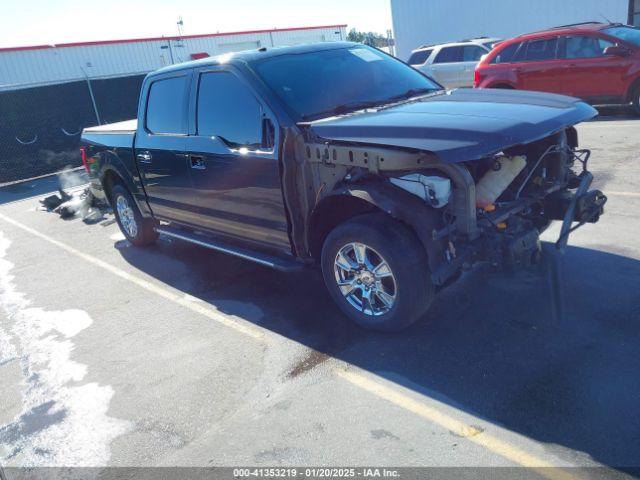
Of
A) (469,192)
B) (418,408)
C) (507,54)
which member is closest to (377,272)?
(469,192)

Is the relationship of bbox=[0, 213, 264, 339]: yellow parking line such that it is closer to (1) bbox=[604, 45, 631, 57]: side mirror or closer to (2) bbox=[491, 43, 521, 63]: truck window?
(2) bbox=[491, 43, 521, 63]: truck window

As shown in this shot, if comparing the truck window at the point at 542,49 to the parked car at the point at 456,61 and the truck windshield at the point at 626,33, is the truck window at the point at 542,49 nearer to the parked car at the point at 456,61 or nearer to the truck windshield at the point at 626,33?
the truck windshield at the point at 626,33

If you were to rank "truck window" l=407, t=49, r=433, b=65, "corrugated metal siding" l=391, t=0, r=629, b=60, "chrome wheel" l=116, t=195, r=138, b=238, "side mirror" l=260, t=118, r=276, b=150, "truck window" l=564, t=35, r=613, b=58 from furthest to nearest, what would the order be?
"corrugated metal siding" l=391, t=0, r=629, b=60 < "truck window" l=407, t=49, r=433, b=65 < "truck window" l=564, t=35, r=613, b=58 < "chrome wheel" l=116, t=195, r=138, b=238 < "side mirror" l=260, t=118, r=276, b=150

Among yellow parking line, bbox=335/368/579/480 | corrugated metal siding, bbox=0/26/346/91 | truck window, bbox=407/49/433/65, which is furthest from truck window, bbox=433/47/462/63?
yellow parking line, bbox=335/368/579/480

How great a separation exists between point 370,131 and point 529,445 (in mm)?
2089

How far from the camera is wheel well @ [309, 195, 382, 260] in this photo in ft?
13.3

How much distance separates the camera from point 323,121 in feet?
13.6

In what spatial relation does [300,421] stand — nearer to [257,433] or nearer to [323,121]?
[257,433]

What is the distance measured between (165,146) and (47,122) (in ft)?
41.6

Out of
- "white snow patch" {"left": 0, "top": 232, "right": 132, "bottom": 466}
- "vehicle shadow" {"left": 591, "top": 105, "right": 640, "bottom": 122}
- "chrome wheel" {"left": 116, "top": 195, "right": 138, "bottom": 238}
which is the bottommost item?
"vehicle shadow" {"left": 591, "top": 105, "right": 640, "bottom": 122}

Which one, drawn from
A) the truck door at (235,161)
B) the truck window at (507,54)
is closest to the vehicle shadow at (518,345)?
the truck door at (235,161)

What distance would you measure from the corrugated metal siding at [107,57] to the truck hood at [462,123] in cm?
1506

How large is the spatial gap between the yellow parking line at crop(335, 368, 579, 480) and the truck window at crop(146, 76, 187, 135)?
3.01m

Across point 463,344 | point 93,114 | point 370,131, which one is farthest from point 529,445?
point 93,114
